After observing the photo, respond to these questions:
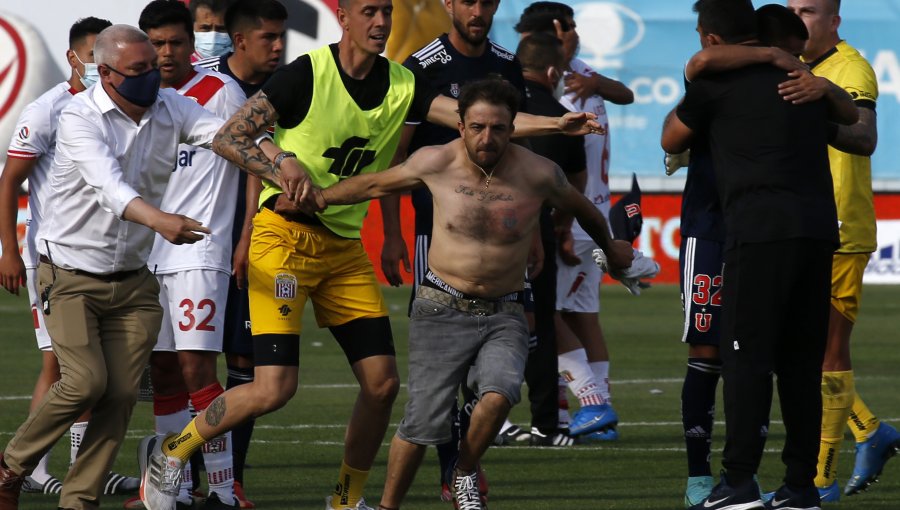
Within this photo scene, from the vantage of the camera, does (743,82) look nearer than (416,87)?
Yes

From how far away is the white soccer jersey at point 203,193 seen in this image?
28.7 feet

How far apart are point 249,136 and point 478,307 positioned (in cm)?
133

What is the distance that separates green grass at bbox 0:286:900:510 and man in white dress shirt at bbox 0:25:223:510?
3.18ft

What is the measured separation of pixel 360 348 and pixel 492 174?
1.08 m

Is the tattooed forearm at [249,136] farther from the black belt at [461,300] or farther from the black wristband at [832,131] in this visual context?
the black wristband at [832,131]

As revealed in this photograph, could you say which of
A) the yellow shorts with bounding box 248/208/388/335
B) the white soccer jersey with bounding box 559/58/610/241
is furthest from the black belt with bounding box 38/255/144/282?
the white soccer jersey with bounding box 559/58/610/241

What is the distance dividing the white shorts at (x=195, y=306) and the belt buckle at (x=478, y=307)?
1.61 metres

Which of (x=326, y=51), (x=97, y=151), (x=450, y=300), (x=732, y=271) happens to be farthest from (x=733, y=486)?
(x=97, y=151)

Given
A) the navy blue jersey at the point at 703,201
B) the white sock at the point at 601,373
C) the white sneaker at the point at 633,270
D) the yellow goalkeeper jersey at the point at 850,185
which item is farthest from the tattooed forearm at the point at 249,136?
the white sock at the point at 601,373

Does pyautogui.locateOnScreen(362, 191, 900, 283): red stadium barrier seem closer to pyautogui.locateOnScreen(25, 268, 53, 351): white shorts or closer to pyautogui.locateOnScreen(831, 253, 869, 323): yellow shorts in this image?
pyautogui.locateOnScreen(25, 268, 53, 351): white shorts

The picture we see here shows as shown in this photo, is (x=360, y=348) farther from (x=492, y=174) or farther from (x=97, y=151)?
(x=97, y=151)

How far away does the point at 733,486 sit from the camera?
25.7ft

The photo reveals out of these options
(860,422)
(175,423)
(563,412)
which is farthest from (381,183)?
(563,412)

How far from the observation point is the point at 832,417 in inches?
356
